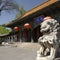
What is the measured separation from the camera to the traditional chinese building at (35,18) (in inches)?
527

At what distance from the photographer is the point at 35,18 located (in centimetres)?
1602

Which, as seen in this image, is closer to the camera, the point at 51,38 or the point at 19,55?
the point at 51,38

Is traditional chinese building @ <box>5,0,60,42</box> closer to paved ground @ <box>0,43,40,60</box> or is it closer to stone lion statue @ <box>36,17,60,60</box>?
paved ground @ <box>0,43,40,60</box>

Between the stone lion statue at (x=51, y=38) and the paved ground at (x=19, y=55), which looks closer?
the stone lion statue at (x=51, y=38)

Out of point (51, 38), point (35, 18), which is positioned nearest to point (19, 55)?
point (51, 38)

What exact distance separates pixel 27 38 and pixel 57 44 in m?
13.9

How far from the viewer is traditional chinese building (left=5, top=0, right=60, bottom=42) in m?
13.4

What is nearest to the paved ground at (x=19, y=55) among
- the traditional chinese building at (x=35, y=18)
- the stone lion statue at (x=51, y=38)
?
the traditional chinese building at (x=35, y=18)

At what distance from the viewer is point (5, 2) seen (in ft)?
A: 100

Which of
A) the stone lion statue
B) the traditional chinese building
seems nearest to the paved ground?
the traditional chinese building

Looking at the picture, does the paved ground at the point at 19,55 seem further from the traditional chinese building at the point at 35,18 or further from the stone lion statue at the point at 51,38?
the stone lion statue at the point at 51,38

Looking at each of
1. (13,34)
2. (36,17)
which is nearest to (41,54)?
(36,17)

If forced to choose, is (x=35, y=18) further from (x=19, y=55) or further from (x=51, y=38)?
(x=51, y=38)

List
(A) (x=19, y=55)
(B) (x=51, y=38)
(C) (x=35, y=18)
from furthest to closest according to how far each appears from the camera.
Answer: (C) (x=35, y=18) < (A) (x=19, y=55) < (B) (x=51, y=38)
